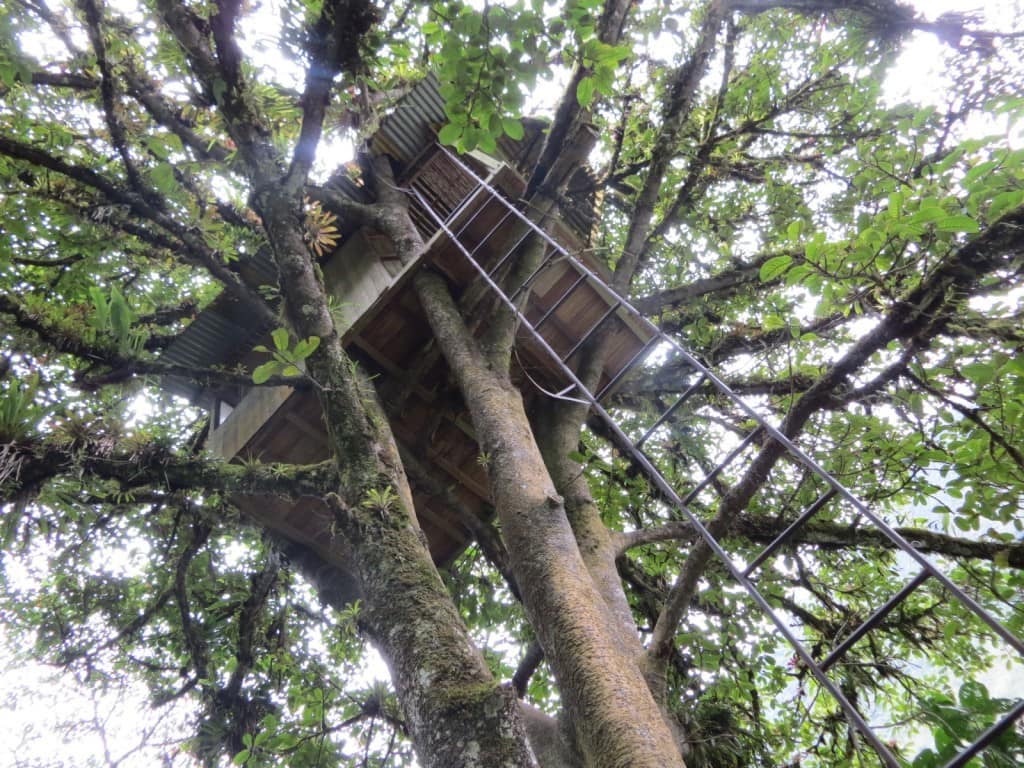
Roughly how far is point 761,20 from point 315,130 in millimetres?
5617

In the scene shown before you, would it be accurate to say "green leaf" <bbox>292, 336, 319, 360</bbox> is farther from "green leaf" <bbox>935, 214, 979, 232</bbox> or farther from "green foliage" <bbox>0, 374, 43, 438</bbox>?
"green leaf" <bbox>935, 214, 979, 232</bbox>

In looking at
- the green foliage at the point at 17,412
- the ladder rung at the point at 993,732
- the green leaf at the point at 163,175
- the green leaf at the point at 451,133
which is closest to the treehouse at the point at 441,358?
the green leaf at the point at 451,133

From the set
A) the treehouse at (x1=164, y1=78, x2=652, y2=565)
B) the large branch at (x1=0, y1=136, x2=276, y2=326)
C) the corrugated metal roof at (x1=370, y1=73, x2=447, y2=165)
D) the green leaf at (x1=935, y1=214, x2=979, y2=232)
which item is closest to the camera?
the green leaf at (x1=935, y1=214, x2=979, y2=232)

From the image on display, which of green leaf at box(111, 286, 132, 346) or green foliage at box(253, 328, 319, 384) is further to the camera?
green leaf at box(111, 286, 132, 346)

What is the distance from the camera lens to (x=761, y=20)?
21.6 feet

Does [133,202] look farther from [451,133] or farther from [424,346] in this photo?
[451,133]

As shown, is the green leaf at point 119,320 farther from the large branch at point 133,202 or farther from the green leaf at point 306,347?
the green leaf at point 306,347

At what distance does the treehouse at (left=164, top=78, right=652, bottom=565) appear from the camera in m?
4.69

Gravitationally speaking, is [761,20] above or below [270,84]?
above

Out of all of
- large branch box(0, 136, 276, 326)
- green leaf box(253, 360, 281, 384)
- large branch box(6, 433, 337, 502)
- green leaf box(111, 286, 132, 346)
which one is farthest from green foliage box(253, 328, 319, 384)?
large branch box(0, 136, 276, 326)

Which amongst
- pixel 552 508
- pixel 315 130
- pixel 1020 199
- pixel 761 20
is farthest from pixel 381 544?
pixel 761 20

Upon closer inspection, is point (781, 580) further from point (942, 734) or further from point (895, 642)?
point (942, 734)

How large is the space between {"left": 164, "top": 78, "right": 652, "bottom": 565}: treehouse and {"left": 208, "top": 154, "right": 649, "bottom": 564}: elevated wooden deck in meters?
0.01

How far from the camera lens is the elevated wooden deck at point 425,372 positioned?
4.70 meters
